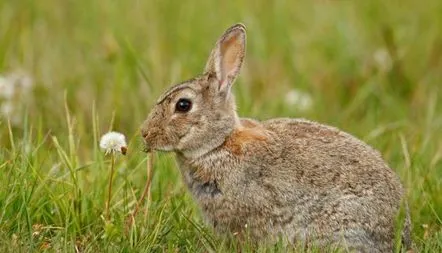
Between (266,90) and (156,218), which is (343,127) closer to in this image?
(266,90)

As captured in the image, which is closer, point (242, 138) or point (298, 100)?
point (242, 138)

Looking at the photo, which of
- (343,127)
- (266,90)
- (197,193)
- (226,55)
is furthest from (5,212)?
(266,90)

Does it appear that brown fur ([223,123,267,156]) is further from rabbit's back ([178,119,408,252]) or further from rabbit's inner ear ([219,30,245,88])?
rabbit's inner ear ([219,30,245,88])

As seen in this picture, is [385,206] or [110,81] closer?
[385,206]

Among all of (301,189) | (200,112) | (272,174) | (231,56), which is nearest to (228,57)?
(231,56)

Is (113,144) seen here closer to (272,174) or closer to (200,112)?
(200,112)

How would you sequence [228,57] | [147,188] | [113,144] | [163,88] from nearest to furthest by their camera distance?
[113,144] → [147,188] → [228,57] → [163,88]

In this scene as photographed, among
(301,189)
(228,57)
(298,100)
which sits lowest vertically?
(301,189)

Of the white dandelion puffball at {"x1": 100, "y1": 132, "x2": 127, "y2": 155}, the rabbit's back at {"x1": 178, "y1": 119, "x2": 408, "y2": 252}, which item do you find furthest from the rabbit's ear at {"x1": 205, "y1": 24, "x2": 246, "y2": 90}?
the white dandelion puffball at {"x1": 100, "y1": 132, "x2": 127, "y2": 155}
